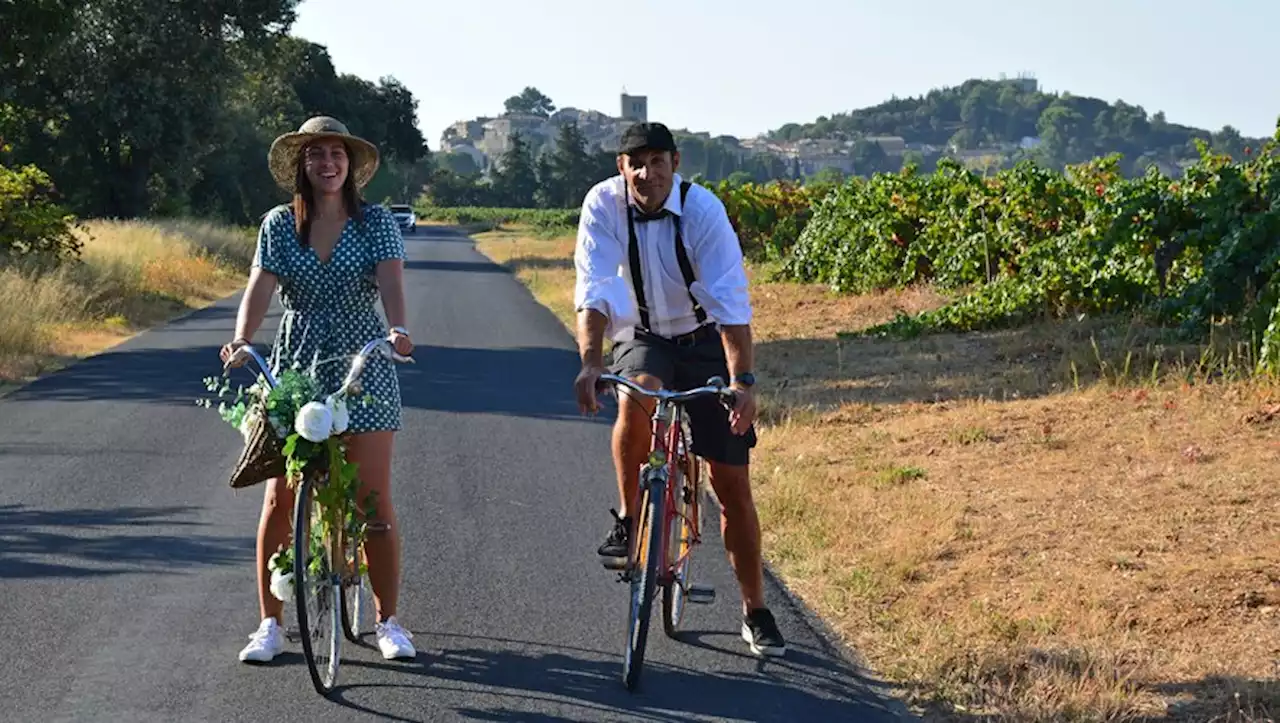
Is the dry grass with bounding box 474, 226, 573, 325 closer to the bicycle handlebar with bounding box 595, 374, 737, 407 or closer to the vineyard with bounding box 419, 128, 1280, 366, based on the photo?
the vineyard with bounding box 419, 128, 1280, 366

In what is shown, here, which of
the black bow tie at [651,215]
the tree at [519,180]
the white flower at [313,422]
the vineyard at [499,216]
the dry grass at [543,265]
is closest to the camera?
the white flower at [313,422]

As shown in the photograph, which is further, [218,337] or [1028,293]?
[218,337]

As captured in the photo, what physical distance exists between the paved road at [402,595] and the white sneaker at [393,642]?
2.1 inches

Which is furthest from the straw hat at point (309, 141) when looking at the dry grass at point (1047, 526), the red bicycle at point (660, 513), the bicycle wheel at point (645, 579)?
the dry grass at point (1047, 526)

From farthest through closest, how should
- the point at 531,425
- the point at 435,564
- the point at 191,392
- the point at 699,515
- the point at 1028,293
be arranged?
the point at 1028,293
the point at 191,392
the point at 531,425
the point at 435,564
the point at 699,515

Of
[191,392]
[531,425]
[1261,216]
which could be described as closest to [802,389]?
[531,425]

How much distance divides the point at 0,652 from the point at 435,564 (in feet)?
7.23

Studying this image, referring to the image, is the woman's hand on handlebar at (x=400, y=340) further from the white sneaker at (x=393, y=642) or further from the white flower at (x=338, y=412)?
the white sneaker at (x=393, y=642)

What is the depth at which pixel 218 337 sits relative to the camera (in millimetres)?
21219

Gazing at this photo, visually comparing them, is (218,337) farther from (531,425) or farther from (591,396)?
(591,396)

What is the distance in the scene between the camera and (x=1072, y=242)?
17.7 metres

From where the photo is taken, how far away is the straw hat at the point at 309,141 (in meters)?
6.22

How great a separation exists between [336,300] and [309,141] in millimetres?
558

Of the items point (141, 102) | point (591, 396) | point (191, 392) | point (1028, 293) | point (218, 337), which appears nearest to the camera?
point (591, 396)
